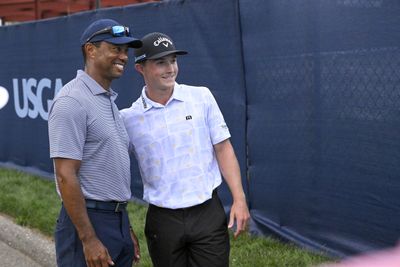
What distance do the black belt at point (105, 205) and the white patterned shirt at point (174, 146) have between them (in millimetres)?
278

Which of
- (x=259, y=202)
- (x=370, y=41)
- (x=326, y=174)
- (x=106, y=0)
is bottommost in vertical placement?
(x=259, y=202)

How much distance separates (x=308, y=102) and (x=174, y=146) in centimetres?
176

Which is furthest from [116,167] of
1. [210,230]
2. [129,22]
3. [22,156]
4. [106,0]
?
[106,0]

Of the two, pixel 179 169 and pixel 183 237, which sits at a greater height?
pixel 179 169

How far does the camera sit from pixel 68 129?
2.54 metres

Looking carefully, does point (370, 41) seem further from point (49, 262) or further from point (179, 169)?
point (49, 262)

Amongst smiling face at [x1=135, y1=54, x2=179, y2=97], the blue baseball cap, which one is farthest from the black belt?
the blue baseball cap

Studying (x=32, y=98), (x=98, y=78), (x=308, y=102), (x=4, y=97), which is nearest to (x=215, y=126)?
(x=98, y=78)

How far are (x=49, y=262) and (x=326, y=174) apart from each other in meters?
2.32

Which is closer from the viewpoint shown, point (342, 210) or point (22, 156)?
point (342, 210)

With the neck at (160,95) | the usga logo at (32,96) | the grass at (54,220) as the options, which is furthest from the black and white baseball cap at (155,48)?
the usga logo at (32,96)

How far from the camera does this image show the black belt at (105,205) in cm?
271

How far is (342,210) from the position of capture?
14.1 ft

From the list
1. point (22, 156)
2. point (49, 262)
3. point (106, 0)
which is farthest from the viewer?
point (106, 0)
